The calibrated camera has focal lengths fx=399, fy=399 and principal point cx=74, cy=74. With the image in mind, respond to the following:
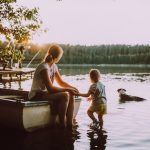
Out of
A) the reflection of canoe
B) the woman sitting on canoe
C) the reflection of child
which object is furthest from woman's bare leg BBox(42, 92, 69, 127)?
the reflection of child

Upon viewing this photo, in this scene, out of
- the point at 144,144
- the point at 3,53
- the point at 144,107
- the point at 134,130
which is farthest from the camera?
the point at 144,107

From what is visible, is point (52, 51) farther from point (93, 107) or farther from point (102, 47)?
point (102, 47)

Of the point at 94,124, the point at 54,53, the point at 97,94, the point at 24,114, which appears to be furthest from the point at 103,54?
the point at 24,114

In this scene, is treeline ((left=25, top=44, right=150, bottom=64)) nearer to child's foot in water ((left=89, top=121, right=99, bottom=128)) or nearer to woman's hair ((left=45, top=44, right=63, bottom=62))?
child's foot in water ((left=89, top=121, right=99, bottom=128))

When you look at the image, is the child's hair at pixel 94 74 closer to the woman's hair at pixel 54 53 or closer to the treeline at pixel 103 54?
the woman's hair at pixel 54 53

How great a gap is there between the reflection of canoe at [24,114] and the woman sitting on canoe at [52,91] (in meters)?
0.23

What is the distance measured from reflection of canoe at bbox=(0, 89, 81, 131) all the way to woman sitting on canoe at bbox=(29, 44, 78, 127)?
232 millimetres

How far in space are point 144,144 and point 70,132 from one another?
7.06 ft

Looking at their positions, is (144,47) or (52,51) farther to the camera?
(144,47)

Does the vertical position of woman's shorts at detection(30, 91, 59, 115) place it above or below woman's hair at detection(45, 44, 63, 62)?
below

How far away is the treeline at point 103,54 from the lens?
155m

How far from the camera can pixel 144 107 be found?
17.3 m

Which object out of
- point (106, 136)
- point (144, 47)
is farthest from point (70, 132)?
point (144, 47)

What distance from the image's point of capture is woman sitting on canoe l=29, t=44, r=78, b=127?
10.5 metres
